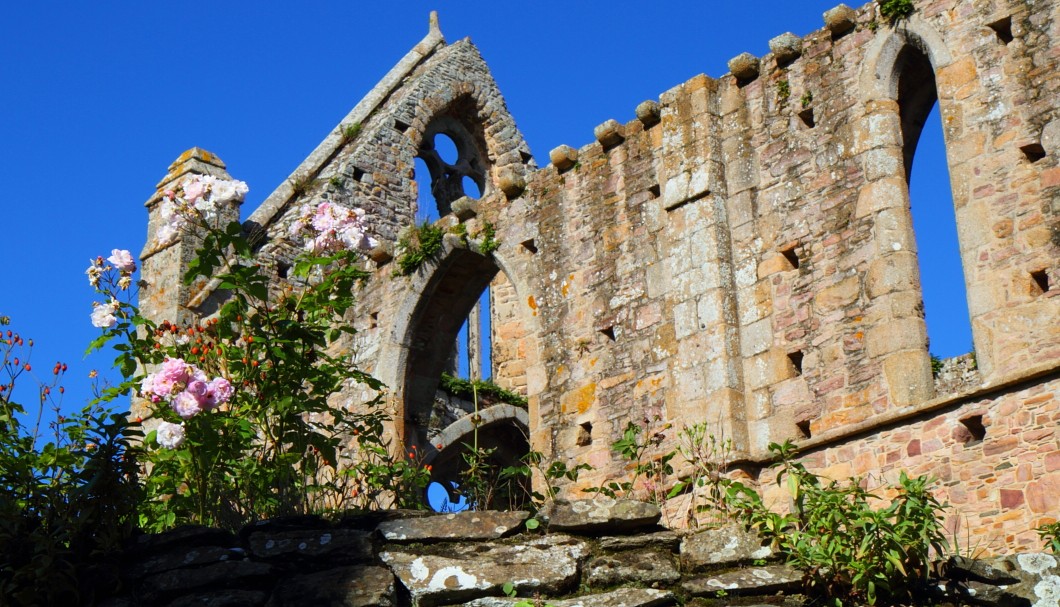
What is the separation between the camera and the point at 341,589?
6.30 m

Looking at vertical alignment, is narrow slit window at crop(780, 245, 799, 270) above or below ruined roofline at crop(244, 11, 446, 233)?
below

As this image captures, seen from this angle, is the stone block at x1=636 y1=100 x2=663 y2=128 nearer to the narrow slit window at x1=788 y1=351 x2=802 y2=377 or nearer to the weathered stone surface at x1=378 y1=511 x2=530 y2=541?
the narrow slit window at x1=788 y1=351 x2=802 y2=377

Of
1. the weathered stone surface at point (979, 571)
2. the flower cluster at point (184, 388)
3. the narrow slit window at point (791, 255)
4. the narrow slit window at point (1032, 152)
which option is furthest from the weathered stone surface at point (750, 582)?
the narrow slit window at point (791, 255)

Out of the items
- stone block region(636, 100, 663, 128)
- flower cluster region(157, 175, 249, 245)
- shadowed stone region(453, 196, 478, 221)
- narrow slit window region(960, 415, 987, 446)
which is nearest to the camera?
flower cluster region(157, 175, 249, 245)

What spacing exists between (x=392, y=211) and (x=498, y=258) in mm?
4384

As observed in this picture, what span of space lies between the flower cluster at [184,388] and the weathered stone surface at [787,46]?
5644mm

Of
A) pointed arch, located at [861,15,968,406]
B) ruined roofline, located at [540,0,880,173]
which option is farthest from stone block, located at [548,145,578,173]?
pointed arch, located at [861,15,968,406]

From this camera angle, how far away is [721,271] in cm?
1152

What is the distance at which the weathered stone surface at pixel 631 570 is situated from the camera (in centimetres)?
652

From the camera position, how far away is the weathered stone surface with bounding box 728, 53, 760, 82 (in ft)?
39.1

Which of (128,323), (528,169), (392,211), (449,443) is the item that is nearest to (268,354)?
(128,323)

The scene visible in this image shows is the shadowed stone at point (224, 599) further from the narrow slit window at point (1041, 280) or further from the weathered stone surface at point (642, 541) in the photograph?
the narrow slit window at point (1041, 280)

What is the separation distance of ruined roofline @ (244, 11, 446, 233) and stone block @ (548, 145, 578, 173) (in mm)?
4640

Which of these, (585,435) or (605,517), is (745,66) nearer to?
(585,435)
